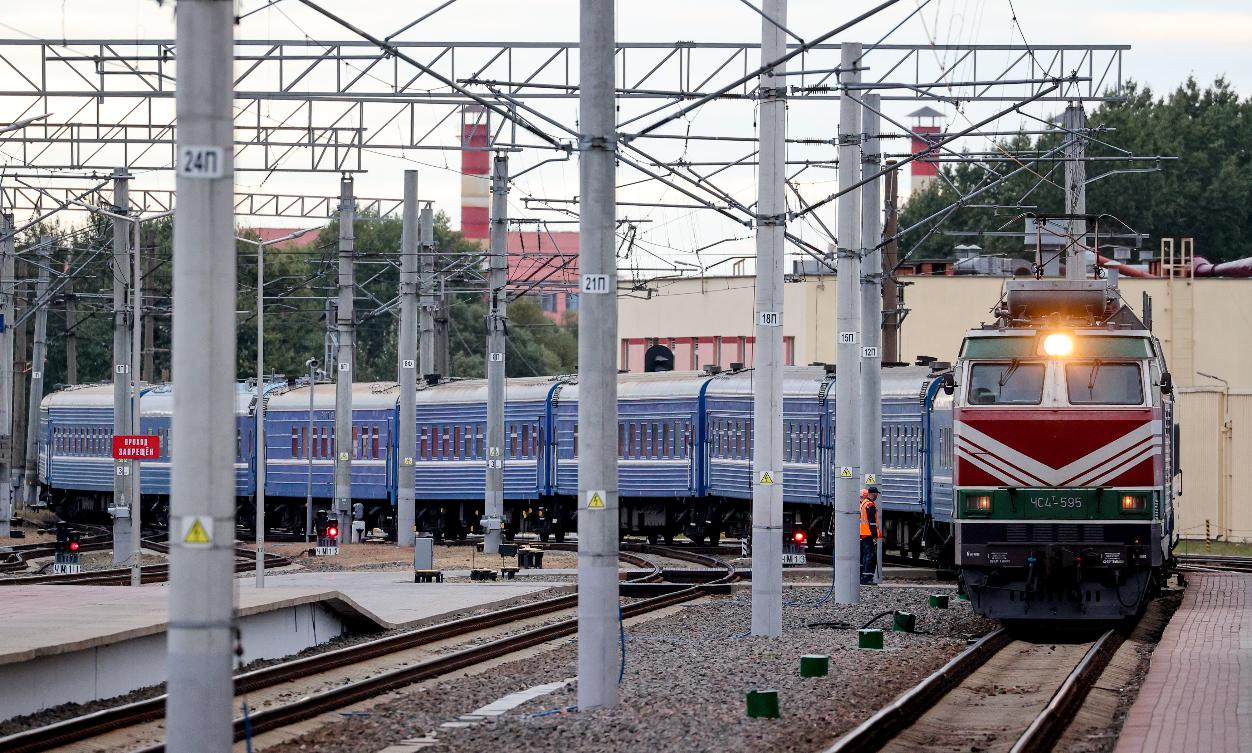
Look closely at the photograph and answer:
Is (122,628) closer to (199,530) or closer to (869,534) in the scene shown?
(199,530)

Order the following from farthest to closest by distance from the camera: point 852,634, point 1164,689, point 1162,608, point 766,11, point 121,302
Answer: point 121,302, point 1162,608, point 852,634, point 766,11, point 1164,689

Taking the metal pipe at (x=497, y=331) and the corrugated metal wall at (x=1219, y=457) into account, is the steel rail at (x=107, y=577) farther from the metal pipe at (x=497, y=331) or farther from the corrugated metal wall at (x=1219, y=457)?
the corrugated metal wall at (x=1219, y=457)

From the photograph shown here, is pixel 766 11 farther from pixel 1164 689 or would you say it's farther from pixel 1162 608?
pixel 1162 608

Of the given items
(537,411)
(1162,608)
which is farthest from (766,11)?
(537,411)

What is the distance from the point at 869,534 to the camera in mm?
31172

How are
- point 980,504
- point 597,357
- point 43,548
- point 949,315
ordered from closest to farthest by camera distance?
point 597,357 < point 980,504 < point 43,548 < point 949,315

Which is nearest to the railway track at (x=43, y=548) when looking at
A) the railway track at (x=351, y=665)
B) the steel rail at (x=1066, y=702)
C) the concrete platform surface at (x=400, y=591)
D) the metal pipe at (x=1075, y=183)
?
the concrete platform surface at (x=400, y=591)

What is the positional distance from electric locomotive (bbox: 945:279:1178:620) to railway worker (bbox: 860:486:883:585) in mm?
7695

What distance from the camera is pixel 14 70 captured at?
2986cm

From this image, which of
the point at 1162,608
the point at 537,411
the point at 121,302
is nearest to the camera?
the point at 1162,608

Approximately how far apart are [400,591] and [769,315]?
12.5 metres

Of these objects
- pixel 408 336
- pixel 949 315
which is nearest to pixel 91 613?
pixel 408 336

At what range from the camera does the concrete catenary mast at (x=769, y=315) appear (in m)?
21.8

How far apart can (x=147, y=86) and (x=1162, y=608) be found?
1677 cm
